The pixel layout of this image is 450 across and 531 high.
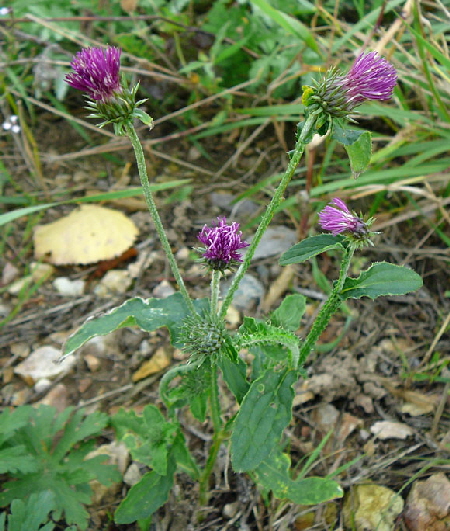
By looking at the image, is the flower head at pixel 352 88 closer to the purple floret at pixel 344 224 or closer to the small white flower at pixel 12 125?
the purple floret at pixel 344 224

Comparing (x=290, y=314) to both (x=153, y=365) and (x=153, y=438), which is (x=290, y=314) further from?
(x=153, y=365)

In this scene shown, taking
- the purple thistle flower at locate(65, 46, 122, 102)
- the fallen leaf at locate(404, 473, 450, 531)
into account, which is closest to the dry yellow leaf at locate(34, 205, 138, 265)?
the purple thistle flower at locate(65, 46, 122, 102)

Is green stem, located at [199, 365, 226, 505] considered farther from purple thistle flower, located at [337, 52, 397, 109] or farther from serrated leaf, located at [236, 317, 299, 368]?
purple thistle flower, located at [337, 52, 397, 109]

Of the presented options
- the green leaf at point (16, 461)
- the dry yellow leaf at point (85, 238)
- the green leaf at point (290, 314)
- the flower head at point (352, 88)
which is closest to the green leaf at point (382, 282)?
the green leaf at point (290, 314)

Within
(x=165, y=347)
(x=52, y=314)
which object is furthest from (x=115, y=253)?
(x=165, y=347)

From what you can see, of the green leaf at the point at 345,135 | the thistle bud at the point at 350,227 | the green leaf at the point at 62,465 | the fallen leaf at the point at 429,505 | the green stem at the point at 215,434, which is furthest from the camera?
the green leaf at the point at 62,465

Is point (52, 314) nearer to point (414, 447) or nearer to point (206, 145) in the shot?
point (206, 145)

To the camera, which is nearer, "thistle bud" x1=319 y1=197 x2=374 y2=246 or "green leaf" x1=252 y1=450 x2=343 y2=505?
"thistle bud" x1=319 y1=197 x2=374 y2=246
